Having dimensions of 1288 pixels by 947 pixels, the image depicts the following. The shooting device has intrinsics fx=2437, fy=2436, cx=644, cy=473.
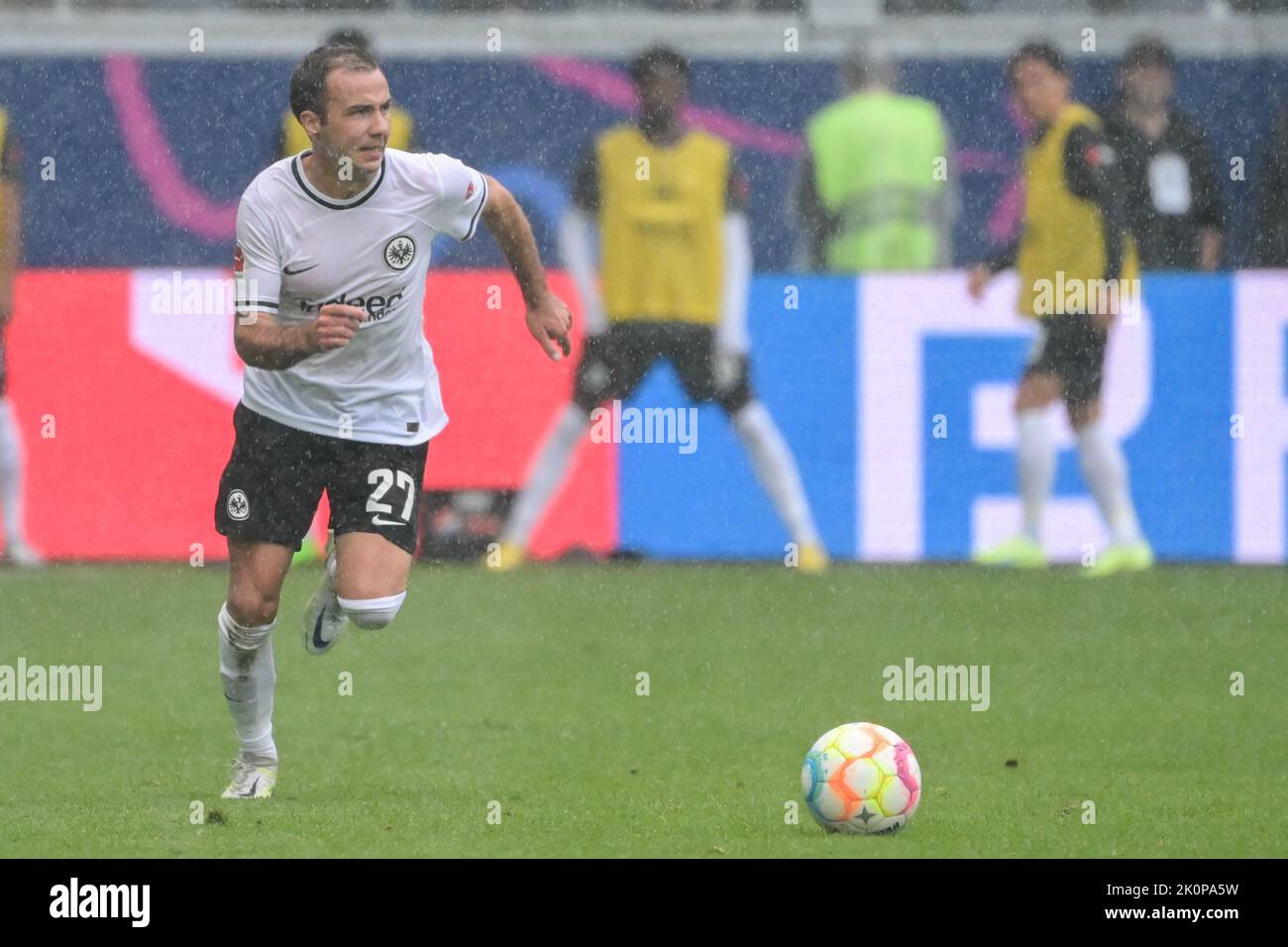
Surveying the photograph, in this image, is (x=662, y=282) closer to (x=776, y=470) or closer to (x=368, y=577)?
(x=776, y=470)

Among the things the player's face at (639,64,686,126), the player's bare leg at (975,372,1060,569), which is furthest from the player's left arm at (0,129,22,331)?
the player's bare leg at (975,372,1060,569)

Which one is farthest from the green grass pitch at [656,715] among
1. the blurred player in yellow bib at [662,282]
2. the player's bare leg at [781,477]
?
the blurred player in yellow bib at [662,282]

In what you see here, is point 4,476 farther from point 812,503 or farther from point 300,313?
point 300,313

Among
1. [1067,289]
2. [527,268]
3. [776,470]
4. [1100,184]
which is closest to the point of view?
[527,268]

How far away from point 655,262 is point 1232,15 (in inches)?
145

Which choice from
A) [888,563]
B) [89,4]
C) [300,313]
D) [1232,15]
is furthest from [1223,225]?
[300,313]

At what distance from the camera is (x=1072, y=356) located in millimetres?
10719

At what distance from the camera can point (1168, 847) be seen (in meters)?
5.30

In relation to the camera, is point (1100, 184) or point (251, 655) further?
point (1100, 184)

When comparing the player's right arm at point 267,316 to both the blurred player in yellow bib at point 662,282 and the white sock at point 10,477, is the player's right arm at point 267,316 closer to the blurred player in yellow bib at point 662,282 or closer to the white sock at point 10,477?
the blurred player in yellow bib at point 662,282

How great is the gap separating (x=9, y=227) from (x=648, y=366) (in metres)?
3.03

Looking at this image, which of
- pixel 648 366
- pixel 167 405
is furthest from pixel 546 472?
pixel 167 405

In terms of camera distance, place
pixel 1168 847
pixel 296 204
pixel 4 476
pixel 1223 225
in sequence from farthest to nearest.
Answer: pixel 1223 225 → pixel 4 476 → pixel 296 204 → pixel 1168 847

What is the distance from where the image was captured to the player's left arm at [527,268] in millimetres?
6258
